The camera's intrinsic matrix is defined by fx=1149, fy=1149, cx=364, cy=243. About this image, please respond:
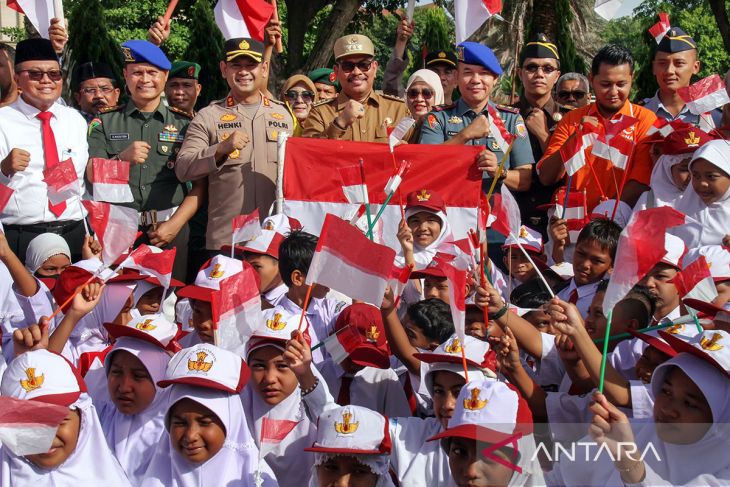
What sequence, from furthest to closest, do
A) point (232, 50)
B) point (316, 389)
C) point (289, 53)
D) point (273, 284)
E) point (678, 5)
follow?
point (678, 5), point (289, 53), point (232, 50), point (273, 284), point (316, 389)

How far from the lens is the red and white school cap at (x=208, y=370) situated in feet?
15.9

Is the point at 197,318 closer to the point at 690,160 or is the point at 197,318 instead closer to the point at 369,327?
the point at 369,327

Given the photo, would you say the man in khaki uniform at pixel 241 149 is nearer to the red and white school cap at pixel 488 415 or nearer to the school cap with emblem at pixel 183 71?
the school cap with emblem at pixel 183 71

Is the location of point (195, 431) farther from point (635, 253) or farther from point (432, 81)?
point (432, 81)

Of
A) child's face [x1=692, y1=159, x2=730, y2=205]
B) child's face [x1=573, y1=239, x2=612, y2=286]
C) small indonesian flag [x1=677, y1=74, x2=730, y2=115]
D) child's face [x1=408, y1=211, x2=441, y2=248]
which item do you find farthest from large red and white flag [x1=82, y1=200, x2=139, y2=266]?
small indonesian flag [x1=677, y1=74, x2=730, y2=115]

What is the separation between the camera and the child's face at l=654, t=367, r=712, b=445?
13.7 feet

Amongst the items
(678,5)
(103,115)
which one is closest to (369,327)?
(103,115)

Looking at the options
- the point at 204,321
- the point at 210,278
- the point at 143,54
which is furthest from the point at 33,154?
the point at 204,321

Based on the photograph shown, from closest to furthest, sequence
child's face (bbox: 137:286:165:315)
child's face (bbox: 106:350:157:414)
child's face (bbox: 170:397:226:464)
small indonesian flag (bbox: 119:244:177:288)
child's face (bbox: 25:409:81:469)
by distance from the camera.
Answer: child's face (bbox: 25:409:81:469) < child's face (bbox: 170:397:226:464) < child's face (bbox: 106:350:157:414) < small indonesian flag (bbox: 119:244:177:288) < child's face (bbox: 137:286:165:315)

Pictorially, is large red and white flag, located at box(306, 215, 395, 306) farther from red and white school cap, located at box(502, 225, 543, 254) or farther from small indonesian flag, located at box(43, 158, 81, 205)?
small indonesian flag, located at box(43, 158, 81, 205)

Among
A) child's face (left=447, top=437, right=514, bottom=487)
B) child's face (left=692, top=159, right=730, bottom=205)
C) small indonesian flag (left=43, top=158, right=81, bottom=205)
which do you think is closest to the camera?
child's face (left=447, top=437, right=514, bottom=487)

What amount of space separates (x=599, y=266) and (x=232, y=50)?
303cm

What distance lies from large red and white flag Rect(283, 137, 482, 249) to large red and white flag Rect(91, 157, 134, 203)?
1.14 m

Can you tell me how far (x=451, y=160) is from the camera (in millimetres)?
7941
